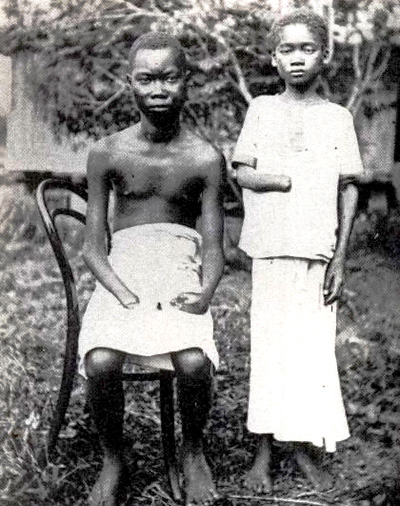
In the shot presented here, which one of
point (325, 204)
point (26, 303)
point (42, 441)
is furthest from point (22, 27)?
point (42, 441)

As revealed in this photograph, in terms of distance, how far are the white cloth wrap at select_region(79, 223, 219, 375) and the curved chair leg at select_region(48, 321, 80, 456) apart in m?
0.15

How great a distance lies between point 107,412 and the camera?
1.99 m

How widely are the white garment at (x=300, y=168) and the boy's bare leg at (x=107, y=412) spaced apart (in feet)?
1.64

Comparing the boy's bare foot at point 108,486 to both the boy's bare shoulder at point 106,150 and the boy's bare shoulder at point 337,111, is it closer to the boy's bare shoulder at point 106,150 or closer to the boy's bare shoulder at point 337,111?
Answer: the boy's bare shoulder at point 106,150

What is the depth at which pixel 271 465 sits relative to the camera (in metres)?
2.23

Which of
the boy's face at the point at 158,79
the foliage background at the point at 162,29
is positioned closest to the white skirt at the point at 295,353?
the boy's face at the point at 158,79

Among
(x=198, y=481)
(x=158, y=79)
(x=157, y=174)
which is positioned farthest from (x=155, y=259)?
(x=198, y=481)

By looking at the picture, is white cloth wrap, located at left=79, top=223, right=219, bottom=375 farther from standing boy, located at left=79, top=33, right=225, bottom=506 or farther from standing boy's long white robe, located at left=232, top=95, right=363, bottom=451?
standing boy's long white robe, located at left=232, top=95, right=363, bottom=451

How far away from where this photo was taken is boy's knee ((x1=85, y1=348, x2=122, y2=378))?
6.40 ft

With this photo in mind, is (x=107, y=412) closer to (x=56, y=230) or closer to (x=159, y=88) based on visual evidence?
(x=56, y=230)

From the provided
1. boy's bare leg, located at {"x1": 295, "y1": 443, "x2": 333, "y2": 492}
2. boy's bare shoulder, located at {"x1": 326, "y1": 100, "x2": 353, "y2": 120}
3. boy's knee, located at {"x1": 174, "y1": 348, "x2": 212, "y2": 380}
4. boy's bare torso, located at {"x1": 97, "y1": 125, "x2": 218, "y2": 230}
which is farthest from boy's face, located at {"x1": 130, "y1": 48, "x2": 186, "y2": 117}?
boy's bare leg, located at {"x1": 295, "y1": 443, "x2": 333, "y2": 492}

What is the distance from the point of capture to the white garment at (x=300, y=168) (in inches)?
82.0

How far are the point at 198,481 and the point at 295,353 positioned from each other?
42 cm

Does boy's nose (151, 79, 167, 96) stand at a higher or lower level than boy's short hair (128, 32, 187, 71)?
lower
